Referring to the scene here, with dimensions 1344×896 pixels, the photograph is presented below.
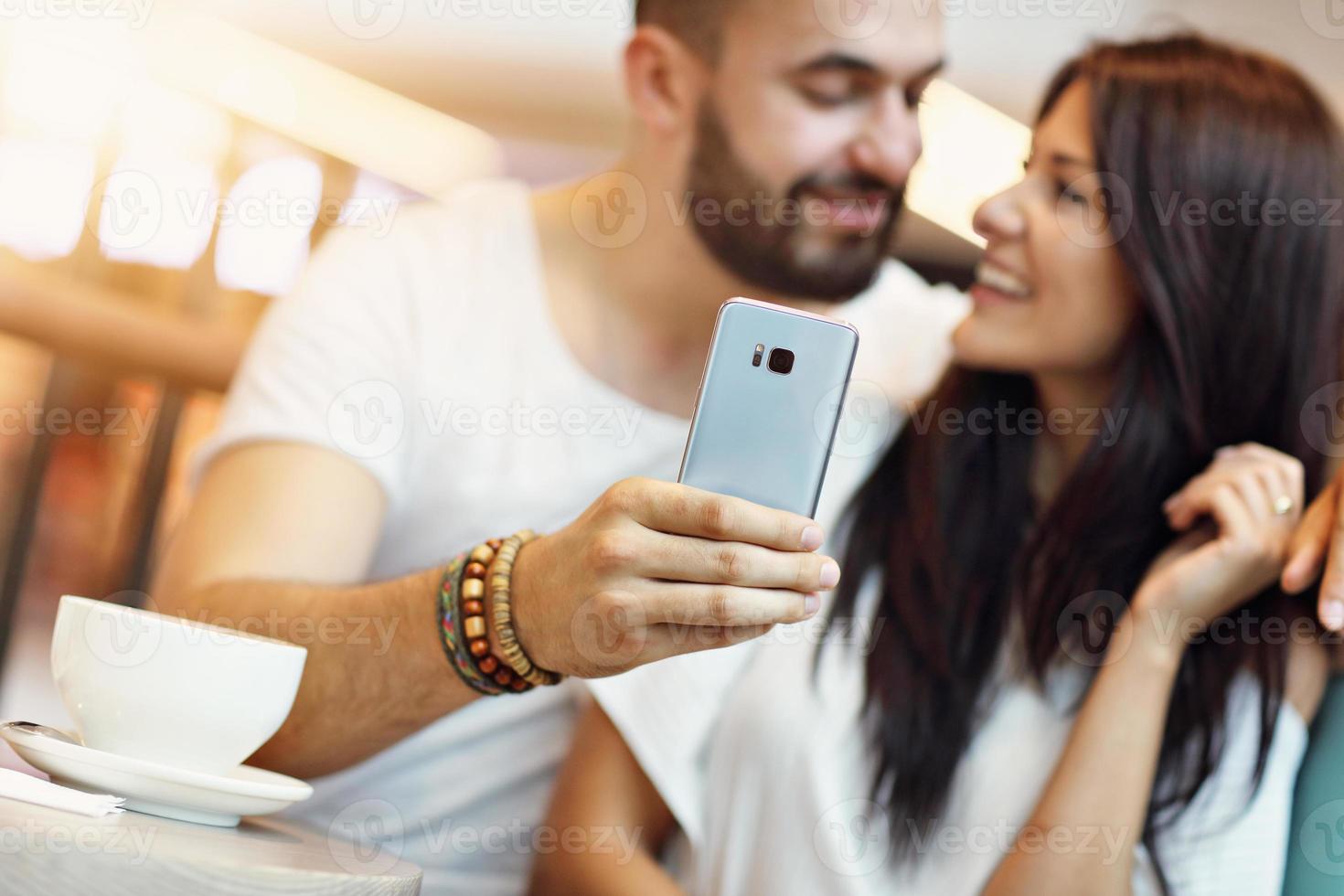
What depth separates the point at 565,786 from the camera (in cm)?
109

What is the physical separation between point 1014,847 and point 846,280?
0.74 metres

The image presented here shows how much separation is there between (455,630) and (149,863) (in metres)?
0.28

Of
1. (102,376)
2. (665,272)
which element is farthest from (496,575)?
(102,376)

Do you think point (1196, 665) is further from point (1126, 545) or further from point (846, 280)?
point (846, 280)

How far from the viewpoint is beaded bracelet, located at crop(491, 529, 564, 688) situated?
76 cm

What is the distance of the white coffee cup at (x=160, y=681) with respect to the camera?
0.64 meters

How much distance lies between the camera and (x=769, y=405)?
0.72m

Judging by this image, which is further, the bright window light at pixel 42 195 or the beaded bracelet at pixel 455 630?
the bright window light at pixel 42 195
